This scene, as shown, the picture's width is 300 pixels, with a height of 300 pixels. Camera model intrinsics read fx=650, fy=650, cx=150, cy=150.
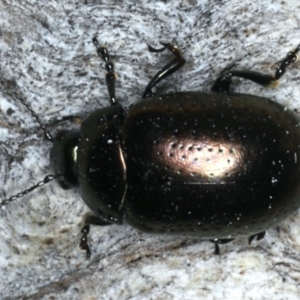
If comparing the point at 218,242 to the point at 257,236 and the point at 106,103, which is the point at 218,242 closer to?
the point at 257,236

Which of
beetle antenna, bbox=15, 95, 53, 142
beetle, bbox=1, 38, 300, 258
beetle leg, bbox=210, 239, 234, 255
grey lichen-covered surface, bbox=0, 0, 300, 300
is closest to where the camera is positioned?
beetle, bbox=1, 38, 300, 258

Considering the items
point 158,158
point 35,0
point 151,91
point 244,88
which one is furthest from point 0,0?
point 244,88

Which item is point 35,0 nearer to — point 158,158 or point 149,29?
point 149,29

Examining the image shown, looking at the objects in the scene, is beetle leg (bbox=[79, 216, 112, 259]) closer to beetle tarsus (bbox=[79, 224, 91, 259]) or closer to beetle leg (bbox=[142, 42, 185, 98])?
beetle tarsus (bbox=[79, 224, 91, 259])

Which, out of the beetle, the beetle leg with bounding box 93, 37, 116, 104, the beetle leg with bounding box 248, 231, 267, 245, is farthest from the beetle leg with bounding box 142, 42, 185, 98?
the beetle leg with bounding box 248, 231, 267, 245

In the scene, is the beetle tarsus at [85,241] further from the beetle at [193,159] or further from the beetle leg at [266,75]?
the beetle leg at [266,75]

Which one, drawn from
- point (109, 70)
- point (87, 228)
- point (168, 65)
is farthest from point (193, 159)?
point (87, 228)
